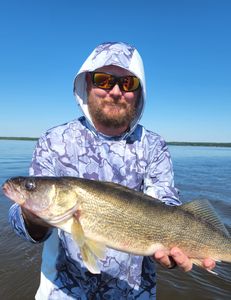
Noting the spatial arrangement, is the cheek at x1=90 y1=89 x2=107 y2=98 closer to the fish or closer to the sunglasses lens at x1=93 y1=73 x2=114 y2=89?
the sunglasses lens at x1=93 y1=73 x2=114 y2=89

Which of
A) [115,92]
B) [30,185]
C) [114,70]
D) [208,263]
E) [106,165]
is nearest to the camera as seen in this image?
[30,185]

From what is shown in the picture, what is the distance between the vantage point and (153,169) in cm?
409

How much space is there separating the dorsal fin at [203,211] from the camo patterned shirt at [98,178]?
0.21 metres

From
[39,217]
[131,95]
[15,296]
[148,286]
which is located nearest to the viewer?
[39,217]

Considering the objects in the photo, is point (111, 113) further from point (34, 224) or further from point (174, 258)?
point (174, 258)

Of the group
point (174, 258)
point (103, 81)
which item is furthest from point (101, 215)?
point (103, 81)

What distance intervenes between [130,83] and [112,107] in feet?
1.31

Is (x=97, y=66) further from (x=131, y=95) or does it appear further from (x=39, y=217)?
Answer: (x=39, y=217)

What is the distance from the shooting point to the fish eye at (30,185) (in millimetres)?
3486

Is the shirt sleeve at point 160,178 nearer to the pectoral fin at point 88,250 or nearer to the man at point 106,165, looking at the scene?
the man at point 106,165

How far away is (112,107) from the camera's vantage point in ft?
13.6

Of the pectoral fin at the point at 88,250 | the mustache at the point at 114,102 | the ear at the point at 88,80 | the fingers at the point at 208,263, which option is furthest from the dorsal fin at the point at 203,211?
the ear at the point at 88,80

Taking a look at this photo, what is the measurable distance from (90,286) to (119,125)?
5.62 ft

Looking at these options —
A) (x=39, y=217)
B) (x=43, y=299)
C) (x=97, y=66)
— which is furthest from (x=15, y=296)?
(x=97, y=66)
